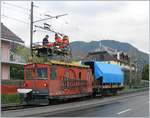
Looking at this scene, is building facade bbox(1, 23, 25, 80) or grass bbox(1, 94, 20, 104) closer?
grass bbox(1, 94, 20, 104)

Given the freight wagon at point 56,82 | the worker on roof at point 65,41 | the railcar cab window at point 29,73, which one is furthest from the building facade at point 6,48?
the railcar cab window at point 29,73

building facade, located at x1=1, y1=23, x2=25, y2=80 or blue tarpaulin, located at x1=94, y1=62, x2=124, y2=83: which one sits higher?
building facade, located at x1=1, y1=23, x2=25, y2=80

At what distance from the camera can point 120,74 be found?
4081cm

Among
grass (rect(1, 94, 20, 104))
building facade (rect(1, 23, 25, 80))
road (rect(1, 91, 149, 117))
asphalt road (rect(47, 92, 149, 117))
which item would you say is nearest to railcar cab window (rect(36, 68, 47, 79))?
grass (rect(1, 94, 20, 104))

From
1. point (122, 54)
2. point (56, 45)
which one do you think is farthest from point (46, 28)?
point (122, 54)

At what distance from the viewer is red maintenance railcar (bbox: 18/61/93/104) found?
2620cm

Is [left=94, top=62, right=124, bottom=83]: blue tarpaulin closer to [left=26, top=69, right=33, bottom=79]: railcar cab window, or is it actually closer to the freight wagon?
the freight wagon

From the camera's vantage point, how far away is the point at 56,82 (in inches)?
1065

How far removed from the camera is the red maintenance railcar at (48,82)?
86.0ft

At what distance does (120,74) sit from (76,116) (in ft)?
76.8

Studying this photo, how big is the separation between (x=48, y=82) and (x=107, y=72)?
34.9 feet

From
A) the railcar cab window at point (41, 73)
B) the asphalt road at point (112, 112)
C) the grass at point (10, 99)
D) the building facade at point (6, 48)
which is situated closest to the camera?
the asphalt road at point (112, 112)

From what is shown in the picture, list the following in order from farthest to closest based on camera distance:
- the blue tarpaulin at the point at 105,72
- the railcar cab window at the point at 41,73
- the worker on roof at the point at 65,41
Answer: the blue tarpaulin at the point at 105,72 < the worker on roof at the point at 65,41 < the railcar cab window at the point at 41,73

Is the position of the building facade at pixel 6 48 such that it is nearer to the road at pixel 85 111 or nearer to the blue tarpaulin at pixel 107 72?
the blue tarpaulin at pixel 107 72
